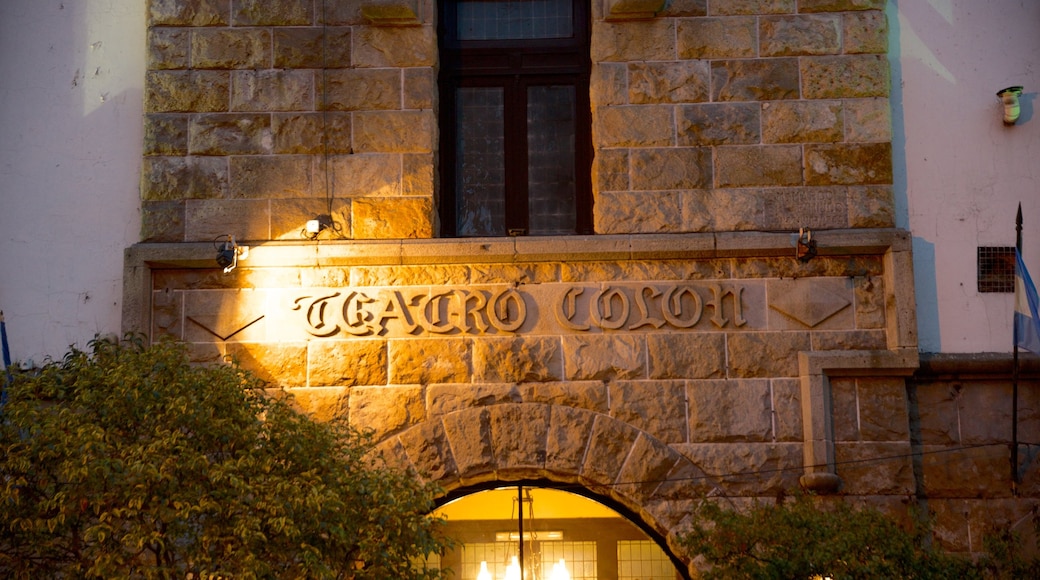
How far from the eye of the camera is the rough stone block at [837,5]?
13.2 meters

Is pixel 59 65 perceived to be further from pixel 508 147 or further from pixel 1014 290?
pixel 1014 290

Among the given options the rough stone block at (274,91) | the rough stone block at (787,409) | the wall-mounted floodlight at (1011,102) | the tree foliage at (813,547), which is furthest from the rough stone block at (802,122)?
the rough stone block at (274,91)

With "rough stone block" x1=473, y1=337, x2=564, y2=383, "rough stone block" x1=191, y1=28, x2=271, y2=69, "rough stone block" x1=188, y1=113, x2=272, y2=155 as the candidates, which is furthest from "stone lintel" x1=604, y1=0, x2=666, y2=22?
"rough stone block" x1=188, y1=113, x2=272, y2=155

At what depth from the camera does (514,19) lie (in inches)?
538

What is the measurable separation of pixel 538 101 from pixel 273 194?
2.87 m

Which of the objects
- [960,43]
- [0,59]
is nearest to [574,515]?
[960,43]

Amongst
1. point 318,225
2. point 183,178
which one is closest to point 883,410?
point 318,225

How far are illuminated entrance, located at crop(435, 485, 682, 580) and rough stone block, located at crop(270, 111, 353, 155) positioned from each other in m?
3.71

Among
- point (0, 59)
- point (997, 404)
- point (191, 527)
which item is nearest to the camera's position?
point (191, 527)

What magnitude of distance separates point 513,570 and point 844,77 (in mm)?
5813

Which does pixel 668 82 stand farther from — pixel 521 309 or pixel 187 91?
pixel 187 91

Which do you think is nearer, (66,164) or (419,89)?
(419,89)

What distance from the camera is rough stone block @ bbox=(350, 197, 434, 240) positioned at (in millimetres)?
12836

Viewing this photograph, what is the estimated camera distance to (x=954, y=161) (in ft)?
42.8
